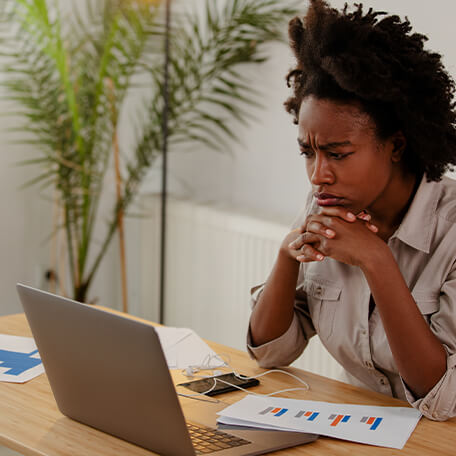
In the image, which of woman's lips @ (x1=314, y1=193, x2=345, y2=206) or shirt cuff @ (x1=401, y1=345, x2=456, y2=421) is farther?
woman's lips @ (x1=314, y1=193, x2=345, y2=206)

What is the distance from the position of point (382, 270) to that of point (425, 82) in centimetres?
37

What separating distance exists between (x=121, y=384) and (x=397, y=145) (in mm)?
716

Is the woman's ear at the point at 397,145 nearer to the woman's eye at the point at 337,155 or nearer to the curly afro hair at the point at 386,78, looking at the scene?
the curly afro hair at the point at 386,78

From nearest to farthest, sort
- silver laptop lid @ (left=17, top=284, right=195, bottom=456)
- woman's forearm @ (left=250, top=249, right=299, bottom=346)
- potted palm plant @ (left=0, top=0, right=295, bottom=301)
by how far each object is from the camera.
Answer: silver laptop lid @ (left=17, top=284, right=195, bottom=456) → woman's forearm @ (left=250, top=249, right=299, bottom=346) → potted palm plant @ (left=0, top=0, right=295, bottom=301)

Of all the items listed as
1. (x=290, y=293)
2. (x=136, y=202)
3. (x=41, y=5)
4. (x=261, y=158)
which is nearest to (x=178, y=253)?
(x=136, y=202)

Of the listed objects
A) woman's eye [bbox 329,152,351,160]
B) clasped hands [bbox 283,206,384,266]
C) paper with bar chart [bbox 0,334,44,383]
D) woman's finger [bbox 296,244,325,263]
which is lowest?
paper with bar chart [bbox 0,334,44,383]

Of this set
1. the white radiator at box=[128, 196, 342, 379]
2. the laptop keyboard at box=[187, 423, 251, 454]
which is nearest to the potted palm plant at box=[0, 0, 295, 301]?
the white radiator at box=[128, 196, 342, 379]

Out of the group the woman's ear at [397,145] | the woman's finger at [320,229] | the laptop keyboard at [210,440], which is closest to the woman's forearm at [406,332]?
the woman's finger at [320,229]

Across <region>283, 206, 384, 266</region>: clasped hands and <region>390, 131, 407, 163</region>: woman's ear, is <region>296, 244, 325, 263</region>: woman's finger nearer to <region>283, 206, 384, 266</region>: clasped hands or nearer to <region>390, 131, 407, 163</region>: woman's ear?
<region>283, 206, 384, 266</region>: clasped hands

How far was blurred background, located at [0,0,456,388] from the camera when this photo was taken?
9.87 ft

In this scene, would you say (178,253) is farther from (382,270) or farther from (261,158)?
(382,270)

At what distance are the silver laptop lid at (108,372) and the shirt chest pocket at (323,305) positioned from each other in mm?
552

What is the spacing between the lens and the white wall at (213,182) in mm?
3016

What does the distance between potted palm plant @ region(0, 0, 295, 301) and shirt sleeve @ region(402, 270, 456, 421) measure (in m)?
1.78
